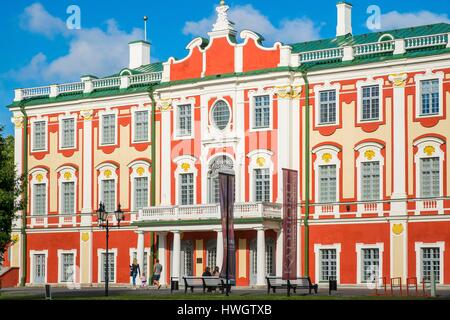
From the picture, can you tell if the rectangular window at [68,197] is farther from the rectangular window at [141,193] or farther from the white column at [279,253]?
the white column at [279,253]

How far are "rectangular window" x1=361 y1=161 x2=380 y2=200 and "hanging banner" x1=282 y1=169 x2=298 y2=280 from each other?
13.3ft

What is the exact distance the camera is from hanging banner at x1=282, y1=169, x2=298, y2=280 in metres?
48.6

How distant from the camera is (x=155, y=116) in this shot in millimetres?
60812

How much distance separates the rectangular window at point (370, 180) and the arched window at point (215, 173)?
325 inches

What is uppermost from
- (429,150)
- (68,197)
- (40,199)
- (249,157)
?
(429,150)

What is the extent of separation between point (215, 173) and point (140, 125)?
6.34 metres

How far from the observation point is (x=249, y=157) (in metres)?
56.8

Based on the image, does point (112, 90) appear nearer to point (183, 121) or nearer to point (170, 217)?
point (183, 121)

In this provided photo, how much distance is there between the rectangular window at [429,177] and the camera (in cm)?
5111

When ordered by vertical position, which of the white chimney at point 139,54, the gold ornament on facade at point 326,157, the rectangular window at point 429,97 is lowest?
the gold ornament on facade at point 326,157

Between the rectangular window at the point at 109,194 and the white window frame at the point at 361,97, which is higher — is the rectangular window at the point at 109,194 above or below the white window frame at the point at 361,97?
below

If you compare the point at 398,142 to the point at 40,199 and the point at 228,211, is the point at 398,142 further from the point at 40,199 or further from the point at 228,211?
the point at 40,199

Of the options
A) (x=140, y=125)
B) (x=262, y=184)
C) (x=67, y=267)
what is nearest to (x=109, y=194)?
(x=140, y=125)

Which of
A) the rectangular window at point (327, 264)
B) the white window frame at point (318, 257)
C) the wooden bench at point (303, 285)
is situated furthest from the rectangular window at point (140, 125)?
the wooden bench at point (303, 285)
